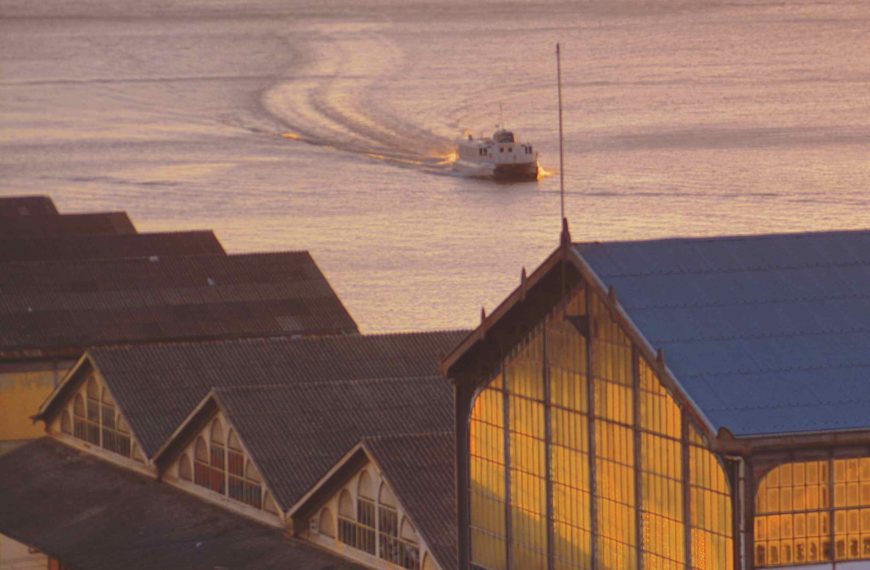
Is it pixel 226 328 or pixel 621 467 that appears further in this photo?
pixel 226 328

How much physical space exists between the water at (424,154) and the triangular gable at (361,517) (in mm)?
40535

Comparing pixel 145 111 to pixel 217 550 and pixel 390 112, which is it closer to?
pixel 390 112

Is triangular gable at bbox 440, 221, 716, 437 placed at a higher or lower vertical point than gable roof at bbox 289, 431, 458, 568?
higher

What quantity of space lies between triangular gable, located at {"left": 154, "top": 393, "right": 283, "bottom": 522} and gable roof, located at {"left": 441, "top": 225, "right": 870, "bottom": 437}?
42.8 ft

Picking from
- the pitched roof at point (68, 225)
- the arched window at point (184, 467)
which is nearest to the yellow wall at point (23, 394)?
the arched window at point (184, 467)

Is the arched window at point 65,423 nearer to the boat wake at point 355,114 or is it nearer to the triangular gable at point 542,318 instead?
the triangular gable at point 542,318

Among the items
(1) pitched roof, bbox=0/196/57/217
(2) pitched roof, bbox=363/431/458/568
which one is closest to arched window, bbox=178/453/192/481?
(2) pitched roof, bbox=363/431/458/568

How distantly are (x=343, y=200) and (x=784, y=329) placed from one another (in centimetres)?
8419

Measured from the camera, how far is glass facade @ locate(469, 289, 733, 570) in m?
34.3

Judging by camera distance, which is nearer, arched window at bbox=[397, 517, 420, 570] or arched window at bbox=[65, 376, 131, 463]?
arched window at bbox=[397, 517, 420, 570]

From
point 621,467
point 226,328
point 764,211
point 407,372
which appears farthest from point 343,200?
point 621,467

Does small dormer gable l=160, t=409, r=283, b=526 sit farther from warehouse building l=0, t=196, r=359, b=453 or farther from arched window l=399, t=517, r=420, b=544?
warehouse building l=0, t=196, r=359, b=453

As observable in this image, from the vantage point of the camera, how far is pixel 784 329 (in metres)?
34.9

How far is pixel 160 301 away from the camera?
225 feet
